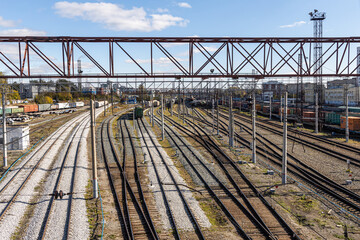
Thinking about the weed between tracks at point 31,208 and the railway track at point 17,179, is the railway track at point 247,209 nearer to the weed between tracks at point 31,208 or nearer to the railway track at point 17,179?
the weed between tracks at point 31,208

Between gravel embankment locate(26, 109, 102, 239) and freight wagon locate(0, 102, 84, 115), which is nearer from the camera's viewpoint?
gravel embankment locate(26, 109, 102, 239)

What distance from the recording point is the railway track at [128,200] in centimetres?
1267

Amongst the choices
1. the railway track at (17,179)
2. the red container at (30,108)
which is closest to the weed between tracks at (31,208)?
the railway track at (17,179)

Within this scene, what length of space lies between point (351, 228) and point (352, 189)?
5.64 meters

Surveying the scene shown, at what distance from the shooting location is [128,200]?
1642 cm

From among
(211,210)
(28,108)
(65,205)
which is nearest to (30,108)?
(28,108)

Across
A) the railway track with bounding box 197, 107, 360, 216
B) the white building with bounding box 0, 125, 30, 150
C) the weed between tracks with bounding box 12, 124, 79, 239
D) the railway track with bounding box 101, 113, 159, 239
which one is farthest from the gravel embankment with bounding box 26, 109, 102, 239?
the railway track with bounding box 197, 107, 360, 216

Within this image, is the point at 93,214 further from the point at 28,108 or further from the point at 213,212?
the point at 28,108

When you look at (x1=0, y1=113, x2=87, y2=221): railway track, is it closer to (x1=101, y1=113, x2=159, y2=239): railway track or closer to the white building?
the white building

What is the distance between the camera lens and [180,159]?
25406 mm

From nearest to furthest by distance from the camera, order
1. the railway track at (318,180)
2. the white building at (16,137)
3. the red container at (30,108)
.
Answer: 1. the railway track at (318,180)
2. the white building at (16,137)
3. the red container at (30,108)

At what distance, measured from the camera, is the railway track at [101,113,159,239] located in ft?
41.6

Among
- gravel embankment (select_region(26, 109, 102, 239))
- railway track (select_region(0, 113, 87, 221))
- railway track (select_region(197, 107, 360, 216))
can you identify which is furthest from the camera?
railway track (select_region(197, 107, 360, 216))

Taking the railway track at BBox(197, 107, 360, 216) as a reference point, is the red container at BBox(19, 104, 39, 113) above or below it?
above
